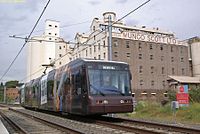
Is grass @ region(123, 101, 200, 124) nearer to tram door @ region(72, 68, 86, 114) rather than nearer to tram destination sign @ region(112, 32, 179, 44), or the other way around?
tram door @ region(72, 68, 86, 114)

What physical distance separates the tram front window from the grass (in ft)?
11.9

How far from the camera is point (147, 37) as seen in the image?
7012 cm

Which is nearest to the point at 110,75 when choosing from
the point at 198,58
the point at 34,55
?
the point at 198,58

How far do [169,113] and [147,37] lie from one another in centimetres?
5099

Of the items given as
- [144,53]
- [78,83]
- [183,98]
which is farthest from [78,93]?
[144,53]

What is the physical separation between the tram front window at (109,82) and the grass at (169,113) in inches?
142

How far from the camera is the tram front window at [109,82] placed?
15.0 metres

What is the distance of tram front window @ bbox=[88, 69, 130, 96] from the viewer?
15.0 metres

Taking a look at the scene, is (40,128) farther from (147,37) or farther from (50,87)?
(147,37)

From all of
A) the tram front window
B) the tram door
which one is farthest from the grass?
the tram door

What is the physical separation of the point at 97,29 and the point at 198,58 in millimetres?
26231

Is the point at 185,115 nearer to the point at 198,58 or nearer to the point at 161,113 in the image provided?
the point at 161,113

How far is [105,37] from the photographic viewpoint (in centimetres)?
6384

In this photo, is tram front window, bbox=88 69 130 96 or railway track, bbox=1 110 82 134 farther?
tram front window, bbox=88 69 130 96
